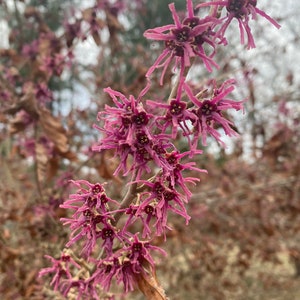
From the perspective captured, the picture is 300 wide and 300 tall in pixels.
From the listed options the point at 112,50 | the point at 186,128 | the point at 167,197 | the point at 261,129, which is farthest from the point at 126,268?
the point at 261,129

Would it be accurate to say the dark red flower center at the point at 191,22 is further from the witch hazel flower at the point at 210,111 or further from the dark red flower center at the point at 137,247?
the dark red flower center at the point at 137,247

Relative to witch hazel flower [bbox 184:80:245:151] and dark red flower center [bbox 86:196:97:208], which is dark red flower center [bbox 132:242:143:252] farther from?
witch hazel flower [bbox 184:80:245:151]

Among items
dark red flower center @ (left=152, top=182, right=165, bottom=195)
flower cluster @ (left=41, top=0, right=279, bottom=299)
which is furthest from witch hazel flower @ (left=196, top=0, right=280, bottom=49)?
A: dark red flower center @ (left=152, top=182, right=165, bottom=195)

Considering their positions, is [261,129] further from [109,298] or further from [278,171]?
[109,298]

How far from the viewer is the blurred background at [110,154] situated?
2.79 metres

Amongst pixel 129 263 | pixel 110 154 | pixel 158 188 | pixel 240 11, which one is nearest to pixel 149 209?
pixel 158 188

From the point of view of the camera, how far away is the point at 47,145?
3.10 meters

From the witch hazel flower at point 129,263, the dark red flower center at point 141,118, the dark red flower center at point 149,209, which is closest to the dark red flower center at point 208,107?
the dark red flower center at point 141,118

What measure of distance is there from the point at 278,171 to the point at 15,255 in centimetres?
408

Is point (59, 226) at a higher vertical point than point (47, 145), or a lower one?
lower

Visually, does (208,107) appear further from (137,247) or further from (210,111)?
(137,247)

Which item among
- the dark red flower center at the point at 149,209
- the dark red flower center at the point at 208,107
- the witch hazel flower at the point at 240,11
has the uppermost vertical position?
the witch hazel flower at the point at 240,11

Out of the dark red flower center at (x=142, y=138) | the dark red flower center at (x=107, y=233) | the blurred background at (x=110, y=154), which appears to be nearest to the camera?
Result: the dark red flower center at (x=142, y=138)

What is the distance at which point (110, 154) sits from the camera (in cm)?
310
